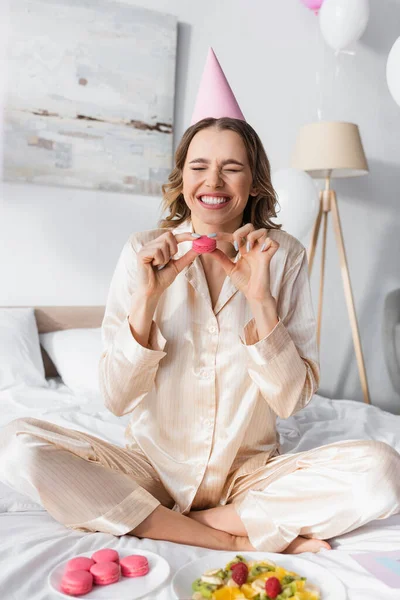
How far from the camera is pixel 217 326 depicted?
1.38 metres

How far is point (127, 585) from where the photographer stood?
955 mm

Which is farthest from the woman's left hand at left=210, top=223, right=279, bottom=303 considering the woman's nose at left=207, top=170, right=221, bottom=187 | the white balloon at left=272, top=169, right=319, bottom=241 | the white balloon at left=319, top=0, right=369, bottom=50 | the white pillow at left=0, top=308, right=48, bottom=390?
the white balloon at left=319, top=0, right=369, bottom=50

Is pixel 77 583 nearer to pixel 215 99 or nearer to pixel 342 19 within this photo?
pixel 215 99

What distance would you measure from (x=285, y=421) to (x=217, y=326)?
73cm

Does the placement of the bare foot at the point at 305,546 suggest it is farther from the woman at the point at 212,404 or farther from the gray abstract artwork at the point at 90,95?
the gray abstract artwork at the point at 90,95

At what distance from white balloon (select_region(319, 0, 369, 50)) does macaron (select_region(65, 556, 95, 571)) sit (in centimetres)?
265

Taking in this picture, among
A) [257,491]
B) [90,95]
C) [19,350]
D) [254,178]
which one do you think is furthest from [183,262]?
[90,95]

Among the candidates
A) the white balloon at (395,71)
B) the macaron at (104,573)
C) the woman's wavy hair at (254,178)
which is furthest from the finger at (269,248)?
the white balloon at (395,71)

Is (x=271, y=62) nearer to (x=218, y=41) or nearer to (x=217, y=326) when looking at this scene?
(x=218, y=41)

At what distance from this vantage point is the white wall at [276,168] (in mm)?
2621

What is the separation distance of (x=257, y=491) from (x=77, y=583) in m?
0.45

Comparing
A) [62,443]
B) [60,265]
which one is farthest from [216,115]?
[60,265]

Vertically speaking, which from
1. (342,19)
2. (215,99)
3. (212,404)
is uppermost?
(342,19)

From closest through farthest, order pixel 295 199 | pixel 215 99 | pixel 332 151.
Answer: pixel 215 99 < pixel 295 199 < pixel 332 151
